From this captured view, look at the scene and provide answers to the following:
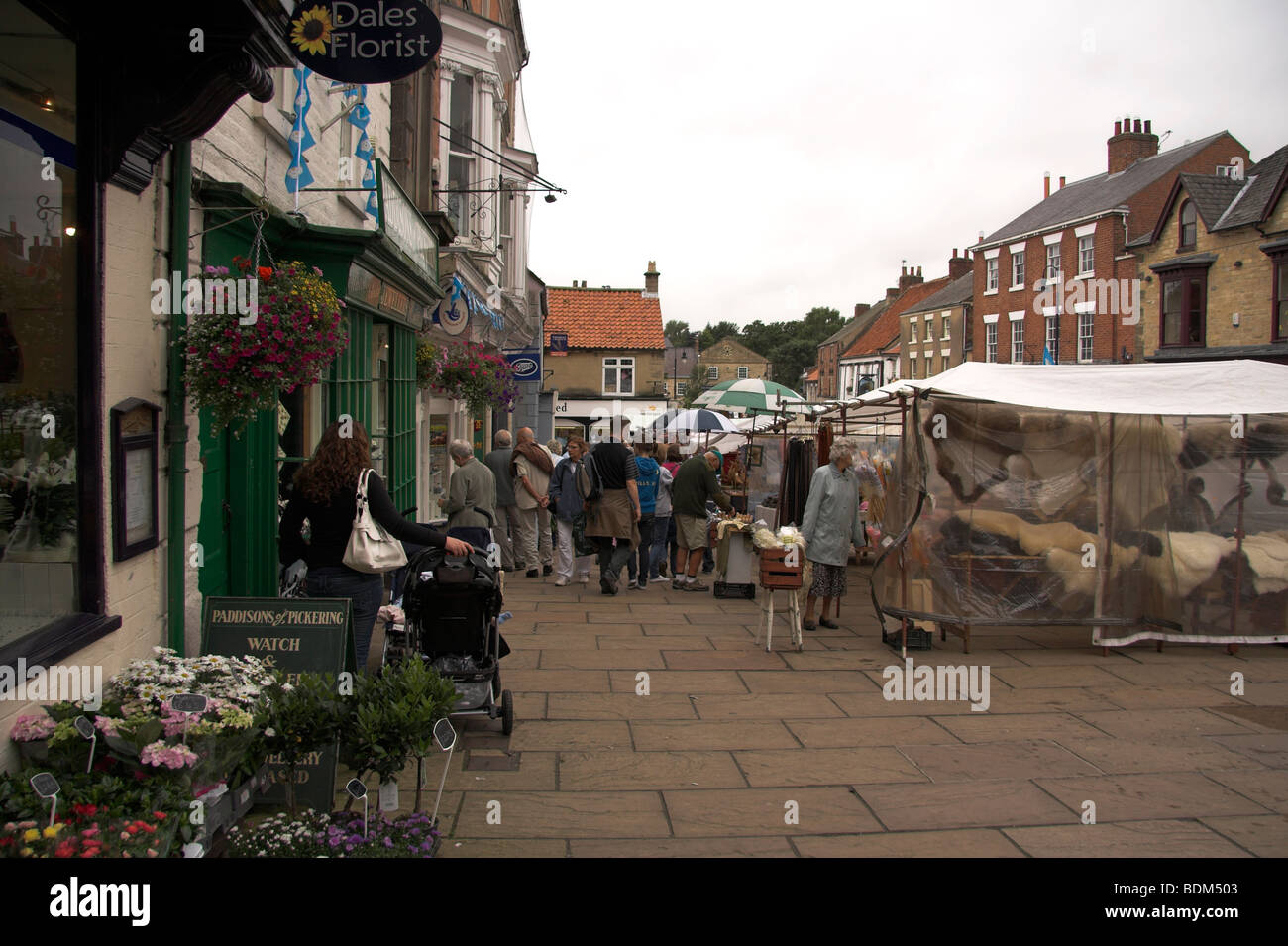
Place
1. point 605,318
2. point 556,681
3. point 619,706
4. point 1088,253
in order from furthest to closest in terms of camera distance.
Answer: point 605,318, point 1088,253, point 556,681, point 619,706

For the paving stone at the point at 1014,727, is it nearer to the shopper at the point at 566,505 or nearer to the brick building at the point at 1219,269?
the shopper at the point at 566,505

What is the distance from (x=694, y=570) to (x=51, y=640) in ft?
29.5

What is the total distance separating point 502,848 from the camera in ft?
14.6

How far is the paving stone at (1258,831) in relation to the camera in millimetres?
4617

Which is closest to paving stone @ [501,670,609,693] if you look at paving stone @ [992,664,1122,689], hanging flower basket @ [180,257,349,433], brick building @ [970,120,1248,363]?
hanging flower basket @ [180,257,349,433]

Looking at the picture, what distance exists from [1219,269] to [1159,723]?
29.3 m

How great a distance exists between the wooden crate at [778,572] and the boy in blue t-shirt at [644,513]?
9.21ft

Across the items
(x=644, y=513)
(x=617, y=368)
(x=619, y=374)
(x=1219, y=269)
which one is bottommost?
(x=644, y=513)

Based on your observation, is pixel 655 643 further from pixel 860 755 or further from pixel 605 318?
pixel 605 318

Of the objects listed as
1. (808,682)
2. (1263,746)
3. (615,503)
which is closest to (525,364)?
(615,503)

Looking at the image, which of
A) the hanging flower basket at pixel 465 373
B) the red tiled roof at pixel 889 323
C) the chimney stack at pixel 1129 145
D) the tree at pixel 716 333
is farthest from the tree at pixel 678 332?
the hanging flower basket at pixel 465 373

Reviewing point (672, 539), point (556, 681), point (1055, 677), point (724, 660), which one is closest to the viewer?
point (556, 681)

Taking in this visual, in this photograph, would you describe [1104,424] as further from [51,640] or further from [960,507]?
[51,640]
